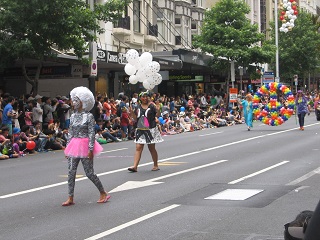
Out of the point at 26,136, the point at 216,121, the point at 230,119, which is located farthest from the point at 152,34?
the point at 26,136

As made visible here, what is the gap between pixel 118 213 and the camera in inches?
367

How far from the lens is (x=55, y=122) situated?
23422 millimetres

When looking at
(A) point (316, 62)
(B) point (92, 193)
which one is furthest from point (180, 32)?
(B) point (92, 193)

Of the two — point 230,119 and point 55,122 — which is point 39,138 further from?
point 230,119

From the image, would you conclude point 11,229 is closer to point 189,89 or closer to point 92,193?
point 92,193

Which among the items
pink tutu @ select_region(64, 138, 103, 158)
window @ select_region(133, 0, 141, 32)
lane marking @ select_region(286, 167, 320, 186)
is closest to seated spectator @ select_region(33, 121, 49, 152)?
lane marking @ select_region(286, 167, 320, 186)

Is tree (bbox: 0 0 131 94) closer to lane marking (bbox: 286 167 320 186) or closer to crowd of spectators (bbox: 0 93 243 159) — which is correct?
crowd of spectators (bbox: 0 93 243 159)

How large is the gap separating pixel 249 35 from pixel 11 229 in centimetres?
4204

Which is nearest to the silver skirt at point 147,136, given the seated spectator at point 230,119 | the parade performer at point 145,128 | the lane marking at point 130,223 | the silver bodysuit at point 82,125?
the parade performer at point 145,128

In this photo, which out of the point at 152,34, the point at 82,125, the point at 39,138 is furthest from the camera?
the point at 152,34

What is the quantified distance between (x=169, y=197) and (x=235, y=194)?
3.75 ft

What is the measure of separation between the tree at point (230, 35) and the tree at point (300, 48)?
1452 centimetres

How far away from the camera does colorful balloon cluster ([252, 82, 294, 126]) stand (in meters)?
31.5

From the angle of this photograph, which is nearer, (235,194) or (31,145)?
(235,194)
